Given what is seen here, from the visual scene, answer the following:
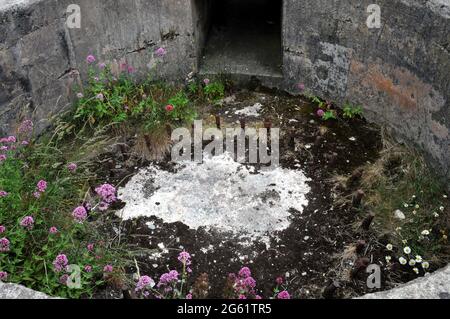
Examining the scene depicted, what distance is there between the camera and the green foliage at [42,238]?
339cm

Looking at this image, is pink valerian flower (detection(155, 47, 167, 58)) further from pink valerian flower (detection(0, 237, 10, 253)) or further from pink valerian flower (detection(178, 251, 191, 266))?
pink valerian flower (detection(0, 237, 10, 253))

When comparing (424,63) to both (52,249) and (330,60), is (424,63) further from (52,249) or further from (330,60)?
(52,249)

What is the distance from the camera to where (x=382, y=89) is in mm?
4926

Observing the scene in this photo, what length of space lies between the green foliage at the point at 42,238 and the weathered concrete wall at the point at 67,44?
826mm

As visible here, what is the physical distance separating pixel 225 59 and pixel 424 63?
7.32 ft

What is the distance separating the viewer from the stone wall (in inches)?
171

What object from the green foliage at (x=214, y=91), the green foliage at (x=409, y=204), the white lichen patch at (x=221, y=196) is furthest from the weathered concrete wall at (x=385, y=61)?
the white lichen patch at (x=221, y=196)

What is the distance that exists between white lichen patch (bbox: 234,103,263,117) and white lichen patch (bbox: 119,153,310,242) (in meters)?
0.75

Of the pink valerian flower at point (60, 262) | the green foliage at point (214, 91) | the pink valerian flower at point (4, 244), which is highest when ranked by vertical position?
the pink valerian flower at point (4, 244)

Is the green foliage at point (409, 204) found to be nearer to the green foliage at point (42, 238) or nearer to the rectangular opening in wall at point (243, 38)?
the rectangular opening in wall at point (243, 38)

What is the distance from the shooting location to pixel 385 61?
4.79 meters

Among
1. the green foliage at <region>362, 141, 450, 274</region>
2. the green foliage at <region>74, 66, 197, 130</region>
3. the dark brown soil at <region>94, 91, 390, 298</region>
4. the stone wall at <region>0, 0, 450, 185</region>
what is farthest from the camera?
the green foliage at <region>74, 66, 197, 130</region>

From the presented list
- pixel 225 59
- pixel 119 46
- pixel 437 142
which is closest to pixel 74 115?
pixel 119 46

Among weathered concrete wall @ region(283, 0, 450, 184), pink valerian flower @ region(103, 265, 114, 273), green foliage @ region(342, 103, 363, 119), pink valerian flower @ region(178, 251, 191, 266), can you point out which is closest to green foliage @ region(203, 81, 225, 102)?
weathered concrete wall @ region(283, 0, 450, 184)
